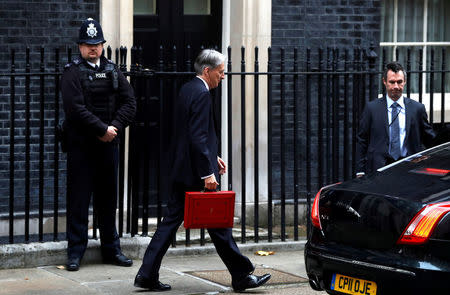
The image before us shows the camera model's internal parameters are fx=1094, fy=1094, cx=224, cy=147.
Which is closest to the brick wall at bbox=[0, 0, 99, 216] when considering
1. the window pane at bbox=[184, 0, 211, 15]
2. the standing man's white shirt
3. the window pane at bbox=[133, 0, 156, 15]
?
the window pane at bbox=[133, 0, 156, 15]

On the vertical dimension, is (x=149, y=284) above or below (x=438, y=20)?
below

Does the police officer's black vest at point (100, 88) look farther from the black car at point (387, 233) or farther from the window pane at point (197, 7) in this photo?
the window pane at point (197, 7)

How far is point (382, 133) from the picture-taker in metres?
8.56

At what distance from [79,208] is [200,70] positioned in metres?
1.63

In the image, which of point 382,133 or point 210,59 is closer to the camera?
point 210,59

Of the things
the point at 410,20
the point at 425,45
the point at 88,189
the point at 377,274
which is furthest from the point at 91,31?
the point at 425,45

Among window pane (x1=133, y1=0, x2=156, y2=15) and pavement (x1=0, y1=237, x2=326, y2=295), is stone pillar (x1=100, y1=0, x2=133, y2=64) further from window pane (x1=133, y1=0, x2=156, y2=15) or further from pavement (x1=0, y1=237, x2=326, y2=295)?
pavement (x1=0, y1=237, x2=326, y2=295)

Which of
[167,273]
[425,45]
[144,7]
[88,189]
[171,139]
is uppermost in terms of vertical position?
[144,7]

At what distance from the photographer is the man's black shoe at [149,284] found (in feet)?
25.5

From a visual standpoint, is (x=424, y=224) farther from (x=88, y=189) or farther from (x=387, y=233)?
(x=88, y=189)

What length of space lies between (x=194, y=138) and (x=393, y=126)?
5.98ft

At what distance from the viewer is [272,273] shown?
8.64 meters

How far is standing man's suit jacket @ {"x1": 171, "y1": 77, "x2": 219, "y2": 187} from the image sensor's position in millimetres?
7602

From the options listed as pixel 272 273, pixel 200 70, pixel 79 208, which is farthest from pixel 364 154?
pixel 79 208
